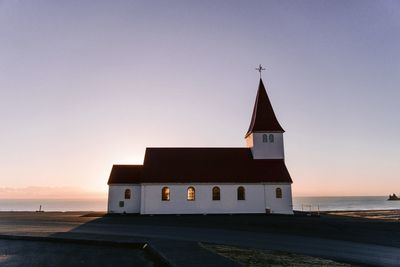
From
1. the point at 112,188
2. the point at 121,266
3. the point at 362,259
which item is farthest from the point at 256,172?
the point at 121,266

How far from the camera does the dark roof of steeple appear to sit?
147 feet

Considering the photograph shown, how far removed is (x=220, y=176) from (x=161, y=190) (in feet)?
24.0

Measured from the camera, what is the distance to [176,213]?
4084cm

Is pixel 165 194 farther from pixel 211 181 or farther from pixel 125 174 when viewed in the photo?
pixel 125 174

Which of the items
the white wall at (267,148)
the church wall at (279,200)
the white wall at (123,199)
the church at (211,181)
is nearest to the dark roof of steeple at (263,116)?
the church at (211,181)

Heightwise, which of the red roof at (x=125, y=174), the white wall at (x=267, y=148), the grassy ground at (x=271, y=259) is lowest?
the grassy ground at (x=271, y=259)

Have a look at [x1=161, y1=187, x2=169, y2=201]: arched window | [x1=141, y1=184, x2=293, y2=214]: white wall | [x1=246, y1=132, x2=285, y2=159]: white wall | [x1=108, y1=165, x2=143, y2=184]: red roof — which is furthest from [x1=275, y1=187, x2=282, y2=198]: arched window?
[x1=108, y1=165, x2=143, y2=184]: red roof

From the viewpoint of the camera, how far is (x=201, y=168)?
4331cm

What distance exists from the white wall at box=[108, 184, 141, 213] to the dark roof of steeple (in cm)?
1670

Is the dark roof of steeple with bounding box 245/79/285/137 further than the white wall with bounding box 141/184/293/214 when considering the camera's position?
Yes

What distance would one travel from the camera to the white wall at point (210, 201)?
41.1 meters

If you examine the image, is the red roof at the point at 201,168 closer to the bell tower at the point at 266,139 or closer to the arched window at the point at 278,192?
the bell tower at the point at 266,139

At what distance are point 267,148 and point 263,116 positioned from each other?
4.44 metres

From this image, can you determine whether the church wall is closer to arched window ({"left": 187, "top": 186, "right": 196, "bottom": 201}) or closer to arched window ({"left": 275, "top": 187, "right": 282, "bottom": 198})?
arched window ({"left": 275, "top": 187, "right": 282, "bottom": 198})
